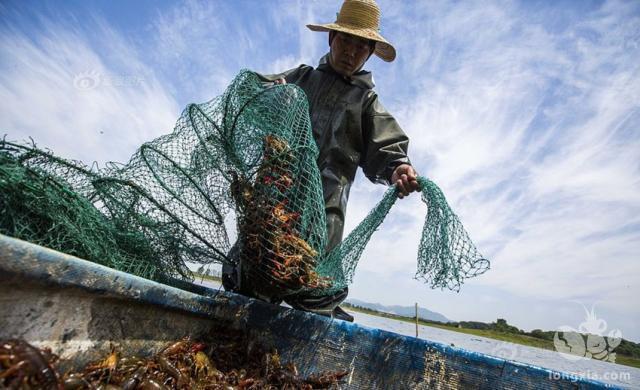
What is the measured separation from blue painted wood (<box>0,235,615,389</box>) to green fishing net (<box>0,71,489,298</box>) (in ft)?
0.93

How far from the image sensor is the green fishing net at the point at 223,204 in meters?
2.44

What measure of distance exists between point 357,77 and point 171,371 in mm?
3490

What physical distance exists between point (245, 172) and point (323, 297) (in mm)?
1424

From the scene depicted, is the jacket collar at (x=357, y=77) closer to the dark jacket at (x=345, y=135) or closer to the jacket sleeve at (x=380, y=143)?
the dark jacket at (x=345, y=135)

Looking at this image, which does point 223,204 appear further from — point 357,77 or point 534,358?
point 534,358

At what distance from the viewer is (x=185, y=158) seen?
371cm

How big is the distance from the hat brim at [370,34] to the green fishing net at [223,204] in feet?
3.36

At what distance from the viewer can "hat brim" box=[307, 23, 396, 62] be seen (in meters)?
3.91

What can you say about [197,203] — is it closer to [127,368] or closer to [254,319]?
[254,319]

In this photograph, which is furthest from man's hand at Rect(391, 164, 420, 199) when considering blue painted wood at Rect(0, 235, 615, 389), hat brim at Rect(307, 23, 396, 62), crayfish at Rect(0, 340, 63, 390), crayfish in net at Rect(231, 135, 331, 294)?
crayfish at Rect(0, 340, 63, 390)

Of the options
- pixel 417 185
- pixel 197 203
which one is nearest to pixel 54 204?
pixel 197 203

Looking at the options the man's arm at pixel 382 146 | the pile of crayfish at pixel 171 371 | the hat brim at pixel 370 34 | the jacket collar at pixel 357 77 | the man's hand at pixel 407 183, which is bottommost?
the pile of crayfish at pixel 171 371

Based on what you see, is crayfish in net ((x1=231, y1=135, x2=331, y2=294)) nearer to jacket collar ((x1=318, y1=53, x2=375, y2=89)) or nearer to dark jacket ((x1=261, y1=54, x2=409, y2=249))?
dark jacket ((x1=261, y1=54, x2=409, y2=249))

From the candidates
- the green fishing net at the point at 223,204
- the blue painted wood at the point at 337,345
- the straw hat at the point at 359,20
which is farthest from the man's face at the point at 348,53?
the blue painted wood at the point at 337,345
